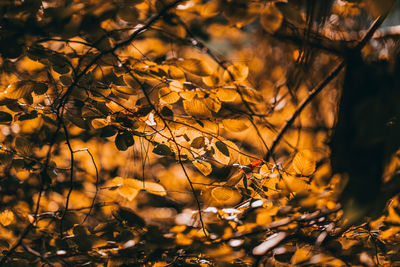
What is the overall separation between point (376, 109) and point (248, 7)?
1.58ft

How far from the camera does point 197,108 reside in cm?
100

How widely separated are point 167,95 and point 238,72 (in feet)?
1.03

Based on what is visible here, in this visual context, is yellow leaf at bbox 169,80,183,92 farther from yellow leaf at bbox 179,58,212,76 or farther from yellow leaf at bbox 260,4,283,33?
yellow leaf at bbox 260,4,283,33

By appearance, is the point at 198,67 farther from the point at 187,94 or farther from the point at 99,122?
the point at 99,122

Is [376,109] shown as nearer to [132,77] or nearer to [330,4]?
[330,4]

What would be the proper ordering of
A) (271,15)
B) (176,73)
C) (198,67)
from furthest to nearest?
(176,73) → (198,67) → (271,15)

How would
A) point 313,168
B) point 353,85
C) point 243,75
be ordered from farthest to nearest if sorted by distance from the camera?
point 353,85 < point 313,168 < point 243,75

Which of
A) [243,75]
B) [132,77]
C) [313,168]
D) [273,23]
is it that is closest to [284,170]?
[313,168]

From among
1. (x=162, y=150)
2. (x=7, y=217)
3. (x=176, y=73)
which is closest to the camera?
(x=176, y=73)

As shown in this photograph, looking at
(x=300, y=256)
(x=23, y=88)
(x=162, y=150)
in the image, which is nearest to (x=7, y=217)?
(x=23, y=88)

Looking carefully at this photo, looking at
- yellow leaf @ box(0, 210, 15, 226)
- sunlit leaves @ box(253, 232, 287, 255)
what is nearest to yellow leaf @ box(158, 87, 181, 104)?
sunlit leaves @ box(253, 232, 287, 255)

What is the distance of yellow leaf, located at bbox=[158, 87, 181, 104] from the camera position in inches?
40.8

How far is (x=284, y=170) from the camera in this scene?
3.50 feet

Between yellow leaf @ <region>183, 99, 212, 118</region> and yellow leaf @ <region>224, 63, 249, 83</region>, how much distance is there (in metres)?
0.16
